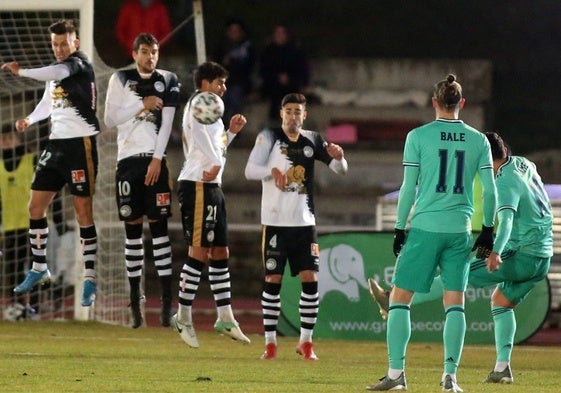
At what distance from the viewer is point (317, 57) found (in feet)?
80.9

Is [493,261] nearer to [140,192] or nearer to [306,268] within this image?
[306,268]

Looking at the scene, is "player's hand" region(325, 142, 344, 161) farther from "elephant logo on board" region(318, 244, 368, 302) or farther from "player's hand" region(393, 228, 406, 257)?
"elephant logo on board" region(318, 244, 368, 302)

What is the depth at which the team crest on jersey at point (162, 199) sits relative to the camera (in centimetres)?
1270

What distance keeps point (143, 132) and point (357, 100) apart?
11165 mm

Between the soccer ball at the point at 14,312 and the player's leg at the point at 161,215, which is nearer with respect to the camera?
the player's leg at the point at 161,215

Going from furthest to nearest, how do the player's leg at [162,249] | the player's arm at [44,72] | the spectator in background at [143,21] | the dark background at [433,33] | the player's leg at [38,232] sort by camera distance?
the dark background at [433,33] → the spectator in background at [143,21] → the player's leg at [38,232] → the player's leg at [162,249] → the player's arm at [44,72]

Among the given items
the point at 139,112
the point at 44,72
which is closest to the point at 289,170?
the point at 139,112

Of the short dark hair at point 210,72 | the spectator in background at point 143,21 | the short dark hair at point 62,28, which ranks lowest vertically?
the short dark hair at point 210,72

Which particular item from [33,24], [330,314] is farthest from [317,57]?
[330,314]

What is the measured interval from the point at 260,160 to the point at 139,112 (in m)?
1.15

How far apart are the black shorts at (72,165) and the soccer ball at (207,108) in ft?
3.54

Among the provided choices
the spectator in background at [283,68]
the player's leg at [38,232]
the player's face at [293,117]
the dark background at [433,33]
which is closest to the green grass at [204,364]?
the player's leg at [38,232]

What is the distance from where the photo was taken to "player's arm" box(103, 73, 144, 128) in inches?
494

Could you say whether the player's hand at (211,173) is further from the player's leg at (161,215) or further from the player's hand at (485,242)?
the player's hand at (485,242)
